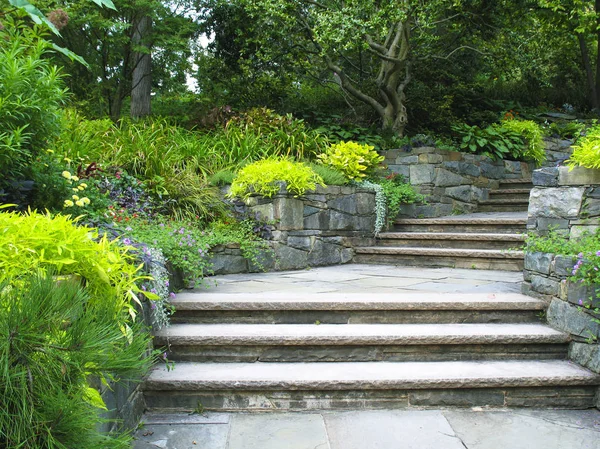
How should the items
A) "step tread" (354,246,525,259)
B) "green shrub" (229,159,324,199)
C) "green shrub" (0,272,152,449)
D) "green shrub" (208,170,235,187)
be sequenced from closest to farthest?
"green shrub" (0,272,152,449), "step tread" (354,246,525,259), "green shrub" (229,159,324,199), "green shrub" (208,170,235,187)

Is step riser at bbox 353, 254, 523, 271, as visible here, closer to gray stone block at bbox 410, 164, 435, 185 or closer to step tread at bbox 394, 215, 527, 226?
step tread at bbox 394, 215, 527, 226

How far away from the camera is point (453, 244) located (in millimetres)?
5531

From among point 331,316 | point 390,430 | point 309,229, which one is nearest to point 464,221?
point 309,229

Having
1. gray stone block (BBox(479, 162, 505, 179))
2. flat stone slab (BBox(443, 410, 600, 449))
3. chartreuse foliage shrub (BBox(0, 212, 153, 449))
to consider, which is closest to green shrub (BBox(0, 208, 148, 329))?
chartreuse foliage shrub (BBox(0, 212, 153, 449))

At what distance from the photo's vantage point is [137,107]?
8.53 m

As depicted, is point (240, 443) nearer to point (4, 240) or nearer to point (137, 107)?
point (4, 240)

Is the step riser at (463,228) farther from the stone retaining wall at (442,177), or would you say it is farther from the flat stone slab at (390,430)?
the flat stone slab at (390,430)

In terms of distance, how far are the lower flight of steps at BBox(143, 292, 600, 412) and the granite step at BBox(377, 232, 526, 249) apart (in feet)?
6.30

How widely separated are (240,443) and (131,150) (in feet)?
13.1

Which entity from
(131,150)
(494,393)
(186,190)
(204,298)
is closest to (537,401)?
(494,393)

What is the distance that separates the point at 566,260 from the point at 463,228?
3.03m

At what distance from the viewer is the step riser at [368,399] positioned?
251cm

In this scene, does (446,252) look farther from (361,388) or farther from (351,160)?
(361,388)

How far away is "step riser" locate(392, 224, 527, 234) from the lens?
5625 mm
